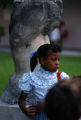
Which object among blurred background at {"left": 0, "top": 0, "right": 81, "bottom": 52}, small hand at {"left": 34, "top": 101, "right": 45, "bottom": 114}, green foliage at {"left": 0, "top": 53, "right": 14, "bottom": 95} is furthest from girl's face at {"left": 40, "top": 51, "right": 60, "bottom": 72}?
blurred background at {"left": 0, "top": 0, "right": 81, "bottom": 52}

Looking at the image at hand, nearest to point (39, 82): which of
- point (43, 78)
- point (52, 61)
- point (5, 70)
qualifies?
point (43, 78)

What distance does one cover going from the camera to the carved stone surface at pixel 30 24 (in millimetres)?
4762

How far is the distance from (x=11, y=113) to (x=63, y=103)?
328cm

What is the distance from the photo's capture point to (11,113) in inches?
190

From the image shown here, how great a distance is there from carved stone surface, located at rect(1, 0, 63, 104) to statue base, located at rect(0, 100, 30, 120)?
4.1 inches

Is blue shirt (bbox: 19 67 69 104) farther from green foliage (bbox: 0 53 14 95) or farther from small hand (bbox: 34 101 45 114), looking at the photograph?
green foliage (bbox: 0 53 14 95)

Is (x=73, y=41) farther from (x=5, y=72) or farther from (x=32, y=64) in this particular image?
(x=32, y=64)

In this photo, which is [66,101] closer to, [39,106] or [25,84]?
[39,106]

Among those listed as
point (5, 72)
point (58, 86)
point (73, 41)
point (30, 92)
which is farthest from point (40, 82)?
point (73, 41)

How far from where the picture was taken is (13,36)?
4.88 meters

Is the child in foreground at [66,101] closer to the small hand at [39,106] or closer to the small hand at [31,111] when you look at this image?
the small hand at [39,106]

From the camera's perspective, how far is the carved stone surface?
4.76 m

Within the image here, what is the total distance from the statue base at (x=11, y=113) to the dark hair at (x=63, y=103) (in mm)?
3101

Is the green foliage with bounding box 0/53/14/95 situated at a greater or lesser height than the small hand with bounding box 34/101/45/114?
lesser
